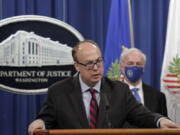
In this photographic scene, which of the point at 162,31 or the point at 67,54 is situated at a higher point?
the point at 162,31

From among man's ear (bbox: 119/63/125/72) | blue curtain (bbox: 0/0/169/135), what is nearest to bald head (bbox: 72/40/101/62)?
man's ear (bbox: 119/63/125/72)

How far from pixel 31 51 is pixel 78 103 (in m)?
2.20

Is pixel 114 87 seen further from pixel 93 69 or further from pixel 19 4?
pixel 19 4

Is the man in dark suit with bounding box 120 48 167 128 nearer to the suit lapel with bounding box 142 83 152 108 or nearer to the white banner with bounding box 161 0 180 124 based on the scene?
the suit lapel with bounding box 142 83 152 108

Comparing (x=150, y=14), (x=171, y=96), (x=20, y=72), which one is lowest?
(x=171, y=96)

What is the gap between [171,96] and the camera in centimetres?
451

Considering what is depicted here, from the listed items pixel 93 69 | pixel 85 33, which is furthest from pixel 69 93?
pixel 85 33

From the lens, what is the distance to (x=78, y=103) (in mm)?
2633

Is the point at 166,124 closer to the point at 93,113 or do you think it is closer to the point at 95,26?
the point at 93,113

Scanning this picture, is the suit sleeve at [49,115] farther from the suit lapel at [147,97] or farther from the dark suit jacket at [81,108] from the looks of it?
the suit lapel at [147,97]

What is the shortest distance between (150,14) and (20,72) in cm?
196

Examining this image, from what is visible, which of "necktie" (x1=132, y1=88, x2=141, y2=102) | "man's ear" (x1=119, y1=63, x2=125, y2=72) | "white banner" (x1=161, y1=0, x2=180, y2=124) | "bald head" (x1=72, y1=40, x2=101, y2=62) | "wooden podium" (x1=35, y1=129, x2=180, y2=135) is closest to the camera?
"wooden podium" (x1=35, y1=129, x2=180, y2=135)

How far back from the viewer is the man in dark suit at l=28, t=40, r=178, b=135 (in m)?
2.56

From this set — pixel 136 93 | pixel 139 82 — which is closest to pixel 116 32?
pixel 139 82
